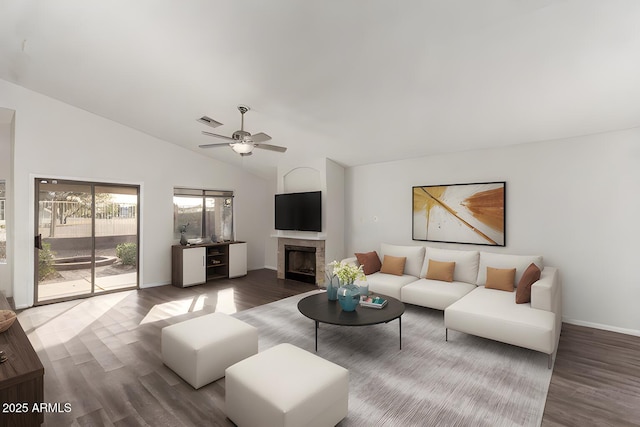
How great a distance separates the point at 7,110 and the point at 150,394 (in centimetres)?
508

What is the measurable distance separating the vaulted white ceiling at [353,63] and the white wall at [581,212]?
268mm

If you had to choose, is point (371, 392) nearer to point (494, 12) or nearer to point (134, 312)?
point (494, 12)

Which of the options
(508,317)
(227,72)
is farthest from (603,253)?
(227,72)

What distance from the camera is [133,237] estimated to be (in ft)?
19.5

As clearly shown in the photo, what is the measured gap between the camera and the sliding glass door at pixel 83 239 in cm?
501

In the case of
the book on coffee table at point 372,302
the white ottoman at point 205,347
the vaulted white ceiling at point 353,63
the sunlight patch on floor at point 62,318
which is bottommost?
the sunlight patch on floor at point 62,318

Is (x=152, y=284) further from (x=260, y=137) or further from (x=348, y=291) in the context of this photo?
(x=348, y=291)

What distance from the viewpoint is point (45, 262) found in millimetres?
5020

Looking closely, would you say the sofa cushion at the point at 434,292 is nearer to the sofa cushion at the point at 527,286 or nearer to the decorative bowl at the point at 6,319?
the sofa cushion at the point at 527,286

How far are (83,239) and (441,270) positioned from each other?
6.10 meters

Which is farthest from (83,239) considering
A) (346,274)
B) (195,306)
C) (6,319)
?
(346,274)

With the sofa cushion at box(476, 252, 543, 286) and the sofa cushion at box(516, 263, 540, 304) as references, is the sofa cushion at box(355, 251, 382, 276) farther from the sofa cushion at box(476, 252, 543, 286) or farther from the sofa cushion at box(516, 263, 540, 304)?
the sofa cushion at box(516, 263, 540, 304)

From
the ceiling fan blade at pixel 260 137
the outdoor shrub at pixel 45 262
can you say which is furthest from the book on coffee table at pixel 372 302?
the outdoor shrub at pixel 45 262

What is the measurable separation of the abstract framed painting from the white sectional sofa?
321mm
